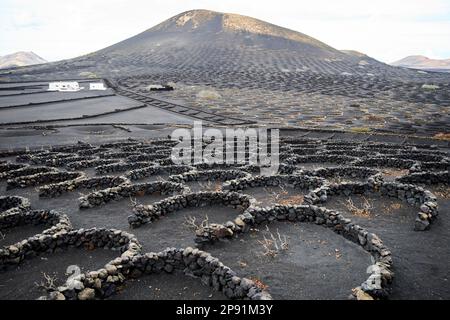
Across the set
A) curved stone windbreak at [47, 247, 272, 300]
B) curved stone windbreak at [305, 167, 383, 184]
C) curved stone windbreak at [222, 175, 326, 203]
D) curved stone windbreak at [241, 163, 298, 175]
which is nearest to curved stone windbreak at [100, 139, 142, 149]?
curved stone windbreak at [241, 163, 298, 175]

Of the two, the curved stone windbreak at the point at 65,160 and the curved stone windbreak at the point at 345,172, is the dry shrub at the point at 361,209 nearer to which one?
the curved stone windbreak at the point at 345,172

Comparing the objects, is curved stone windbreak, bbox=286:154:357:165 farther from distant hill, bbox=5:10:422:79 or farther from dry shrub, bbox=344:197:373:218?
distant hill, bbox=5:10:422:79

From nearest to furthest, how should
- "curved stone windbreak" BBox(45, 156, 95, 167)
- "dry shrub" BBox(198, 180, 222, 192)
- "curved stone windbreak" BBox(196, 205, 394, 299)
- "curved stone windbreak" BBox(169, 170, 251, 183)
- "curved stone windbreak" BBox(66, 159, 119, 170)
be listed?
"curved stone windbreak" BBox(196, 205, 394, 299) < "dry shrub" BBox(198, 180, 222, 192) < "curved stone windbreak" BBox(169, 170, 251, 183) < "curved stone windbreak" BBox(66, 159, 119, 170) < "curved stone windbreak" BBox(45, 156, 95, 167)

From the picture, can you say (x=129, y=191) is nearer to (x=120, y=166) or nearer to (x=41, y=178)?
(x=120, y=166)

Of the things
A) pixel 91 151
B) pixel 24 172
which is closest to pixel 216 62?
pixel 91 151

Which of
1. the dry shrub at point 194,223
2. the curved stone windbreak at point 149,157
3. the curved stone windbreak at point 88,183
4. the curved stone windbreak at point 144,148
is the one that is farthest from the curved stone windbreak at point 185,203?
the curved stone windbreak at point 144,148

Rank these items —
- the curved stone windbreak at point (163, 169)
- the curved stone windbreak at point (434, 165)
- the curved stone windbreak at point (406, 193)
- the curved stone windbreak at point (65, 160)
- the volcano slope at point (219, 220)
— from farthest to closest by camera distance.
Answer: the curved stone windbreak at point (65, 160)
the curved stone windbreak at point (163, 169)
the curved stone windbreak at point (434, 165)
the curved stone windbreak at point (406, 193)
the volcano slope at point (219, 220)
